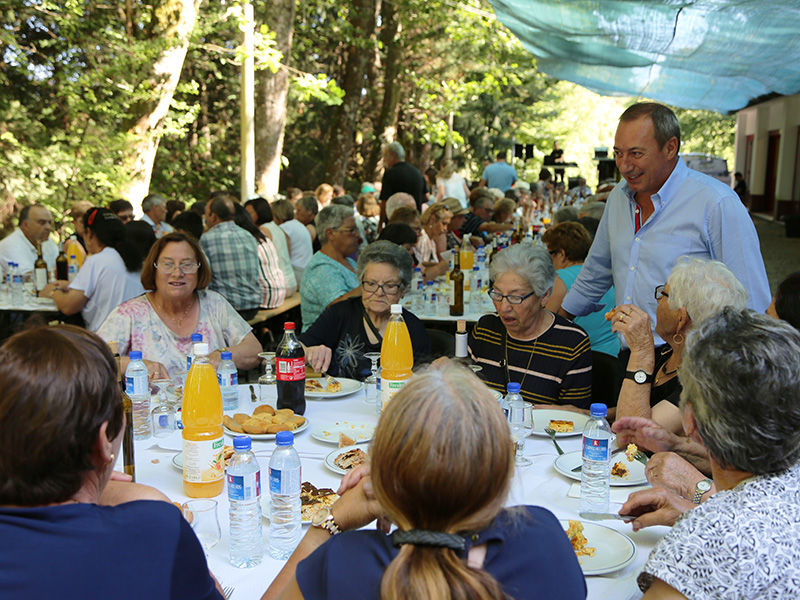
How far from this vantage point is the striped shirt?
10.7 ft

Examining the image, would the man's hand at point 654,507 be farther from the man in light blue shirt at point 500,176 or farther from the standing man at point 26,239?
the man in light blue shirt at point 500,176

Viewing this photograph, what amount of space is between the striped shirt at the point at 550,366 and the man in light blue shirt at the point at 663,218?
53cm

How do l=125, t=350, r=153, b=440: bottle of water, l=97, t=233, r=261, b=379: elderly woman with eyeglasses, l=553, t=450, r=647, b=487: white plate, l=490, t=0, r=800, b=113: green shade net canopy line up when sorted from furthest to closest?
l=490, t=0, r=800, b=113: green shade net canopy, l=97, t=233, r=261, b=379: elderly woman with eyeglasses, l=125, t=350, r=153, b=440: bottle of water, l=553, t=450, r=647, b=487: white plate

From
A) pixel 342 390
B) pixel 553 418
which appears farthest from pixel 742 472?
pixel 342 390

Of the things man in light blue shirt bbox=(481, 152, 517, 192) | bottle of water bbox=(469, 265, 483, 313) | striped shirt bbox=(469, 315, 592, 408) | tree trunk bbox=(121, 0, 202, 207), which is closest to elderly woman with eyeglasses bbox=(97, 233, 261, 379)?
striped shirt bbox=(469, 315, 592, 408)

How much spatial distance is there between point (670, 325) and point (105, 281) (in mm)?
4008

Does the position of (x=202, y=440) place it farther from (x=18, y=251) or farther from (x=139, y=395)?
(x=18, y=251)

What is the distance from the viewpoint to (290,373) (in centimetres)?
279

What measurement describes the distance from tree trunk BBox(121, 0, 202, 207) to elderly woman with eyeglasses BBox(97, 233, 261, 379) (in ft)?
24.6

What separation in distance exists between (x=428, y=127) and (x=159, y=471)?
15.2 meters

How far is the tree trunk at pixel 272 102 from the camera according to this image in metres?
10.8

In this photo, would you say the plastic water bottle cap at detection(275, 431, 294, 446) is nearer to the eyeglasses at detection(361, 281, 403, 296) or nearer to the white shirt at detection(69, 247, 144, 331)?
the eyeglasses at detection(361, 281, 403, 296)

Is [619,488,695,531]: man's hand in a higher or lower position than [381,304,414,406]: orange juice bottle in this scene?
lower

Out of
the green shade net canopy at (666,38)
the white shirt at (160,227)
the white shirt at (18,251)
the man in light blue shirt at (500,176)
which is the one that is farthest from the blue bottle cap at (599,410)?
the man in light blue shirt at (500,176)
